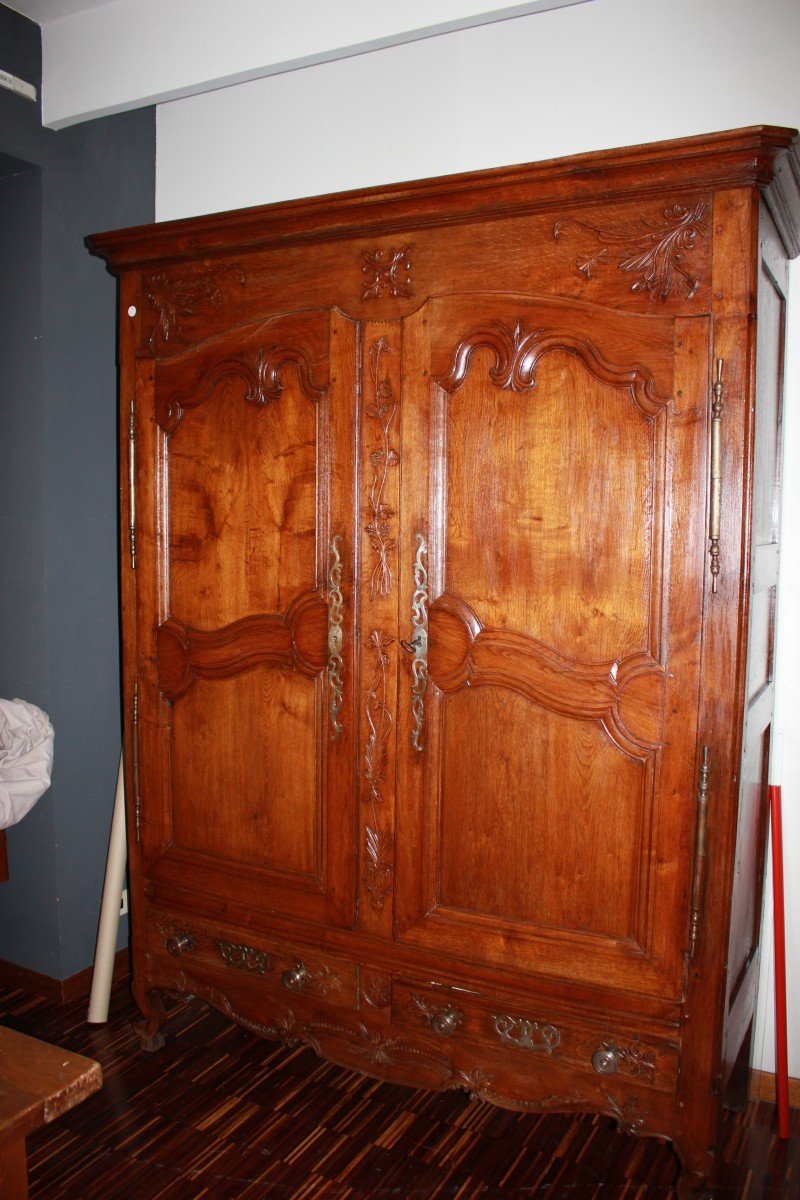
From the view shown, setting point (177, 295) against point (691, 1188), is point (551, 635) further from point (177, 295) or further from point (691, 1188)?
point (177, 295)

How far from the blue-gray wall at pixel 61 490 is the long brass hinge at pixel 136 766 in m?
0.42

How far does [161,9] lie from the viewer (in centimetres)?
221

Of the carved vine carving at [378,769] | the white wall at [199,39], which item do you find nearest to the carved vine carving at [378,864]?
the carved vine carving at [378,769]

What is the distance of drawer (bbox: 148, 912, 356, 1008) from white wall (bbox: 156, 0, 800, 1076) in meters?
1.04

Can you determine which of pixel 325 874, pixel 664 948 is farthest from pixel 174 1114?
pixel 664 948

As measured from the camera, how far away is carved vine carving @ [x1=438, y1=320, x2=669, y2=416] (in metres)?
1.66

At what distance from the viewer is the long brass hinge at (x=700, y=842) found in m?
1.65

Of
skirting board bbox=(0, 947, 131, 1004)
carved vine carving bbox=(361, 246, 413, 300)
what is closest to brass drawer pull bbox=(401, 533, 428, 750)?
carved vine carving bbox=(361, 246, 413, 300)

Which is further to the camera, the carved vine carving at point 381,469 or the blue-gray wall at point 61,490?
the blue-gray wall at point 61,490

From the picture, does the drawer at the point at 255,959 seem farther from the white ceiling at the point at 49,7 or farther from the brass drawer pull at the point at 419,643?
the white ceiling at the point at 49,7

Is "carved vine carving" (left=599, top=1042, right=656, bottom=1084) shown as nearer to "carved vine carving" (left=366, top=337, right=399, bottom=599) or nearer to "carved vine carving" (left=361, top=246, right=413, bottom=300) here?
"carved vine carving" (left=366, top=337, right=399, bottom=599)

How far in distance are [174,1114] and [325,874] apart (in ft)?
2.34

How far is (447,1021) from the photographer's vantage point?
6.17ft

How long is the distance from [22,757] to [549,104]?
2.13 metres
